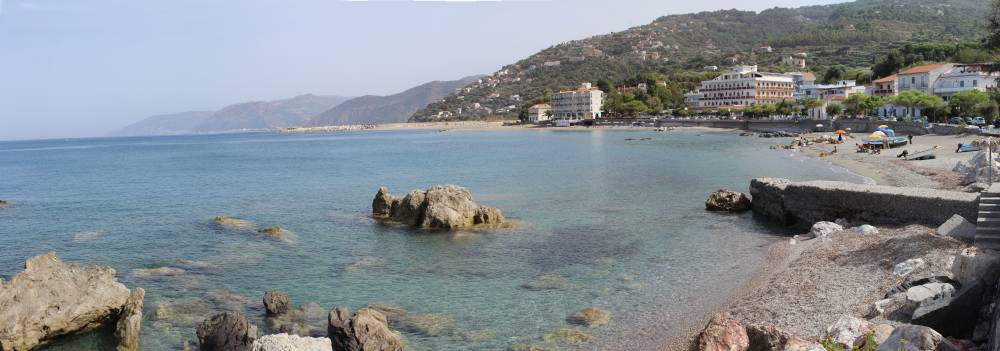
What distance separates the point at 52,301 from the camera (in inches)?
483

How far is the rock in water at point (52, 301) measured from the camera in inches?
460

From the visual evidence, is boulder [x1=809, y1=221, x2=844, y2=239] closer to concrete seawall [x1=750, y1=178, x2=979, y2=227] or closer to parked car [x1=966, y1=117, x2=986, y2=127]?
concrete seawall [x1=750, y1=178, x2=979, y2=227]

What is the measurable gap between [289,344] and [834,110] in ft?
276

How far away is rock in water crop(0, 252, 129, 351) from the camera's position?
11672 mm

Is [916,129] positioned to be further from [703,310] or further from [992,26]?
[703,310]

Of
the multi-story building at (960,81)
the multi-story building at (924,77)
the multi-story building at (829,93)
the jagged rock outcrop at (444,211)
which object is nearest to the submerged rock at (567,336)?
the jagged rock outcrop at (444,211)

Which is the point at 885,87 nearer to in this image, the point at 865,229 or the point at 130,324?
the point at 865,229

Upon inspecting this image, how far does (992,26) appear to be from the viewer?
Result: 1789cm

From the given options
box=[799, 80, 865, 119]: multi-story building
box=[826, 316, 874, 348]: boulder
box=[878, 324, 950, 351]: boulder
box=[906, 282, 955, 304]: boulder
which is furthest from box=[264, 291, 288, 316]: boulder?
box=[799, 80, 865, 119]: multi-story building

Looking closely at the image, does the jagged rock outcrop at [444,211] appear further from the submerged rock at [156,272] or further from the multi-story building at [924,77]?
the multi-story building at [924,77]

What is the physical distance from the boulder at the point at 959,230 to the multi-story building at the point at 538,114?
149 metres

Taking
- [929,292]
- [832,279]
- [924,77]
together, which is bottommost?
[832,279]

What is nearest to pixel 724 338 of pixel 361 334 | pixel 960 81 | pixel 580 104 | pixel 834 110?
pixel 361 334

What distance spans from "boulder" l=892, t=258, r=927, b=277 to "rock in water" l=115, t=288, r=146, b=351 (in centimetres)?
1365
